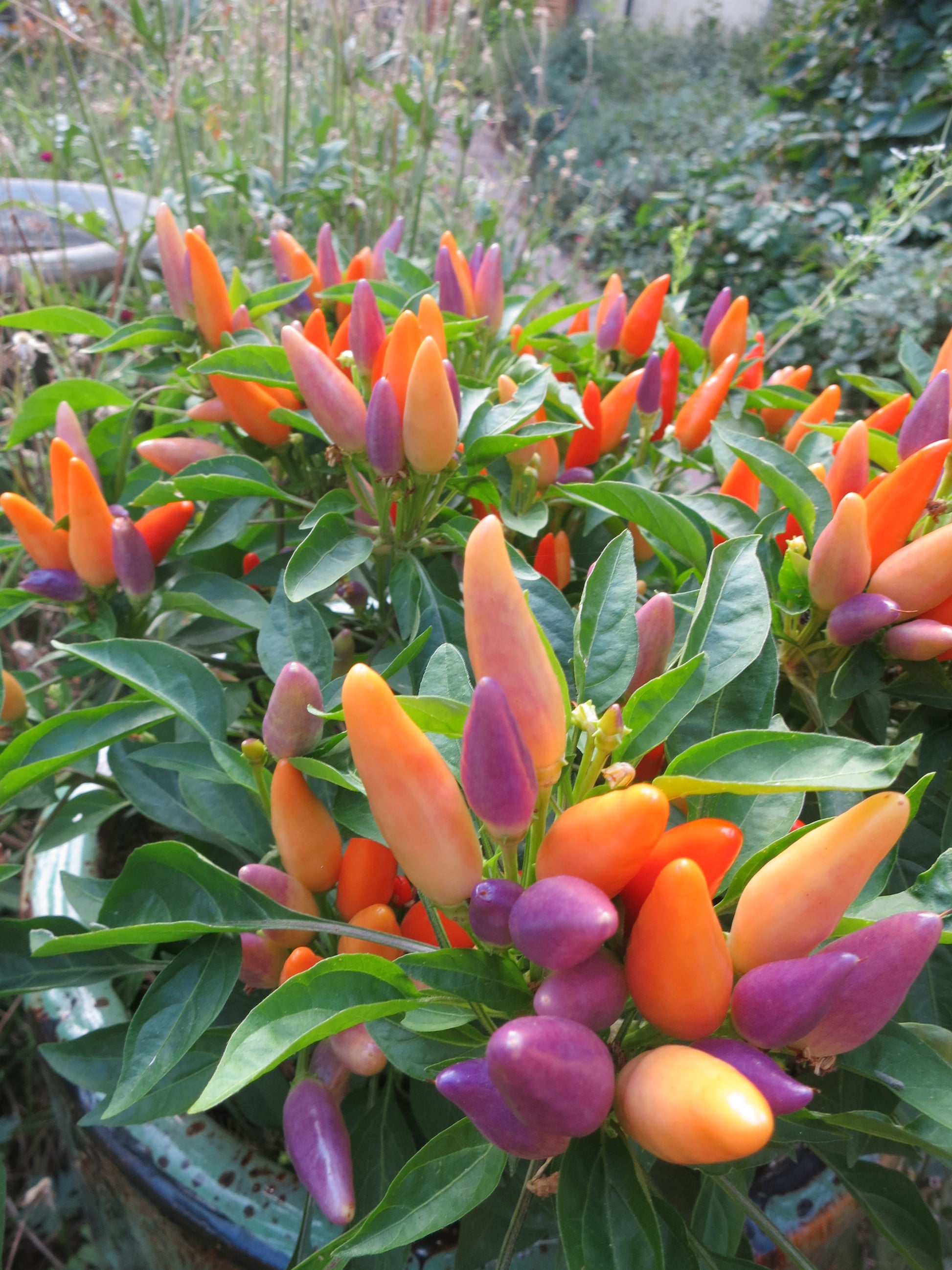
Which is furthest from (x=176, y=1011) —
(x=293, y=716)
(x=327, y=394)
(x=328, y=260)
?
(x=328, y=260)

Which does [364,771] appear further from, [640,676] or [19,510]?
[19,510]

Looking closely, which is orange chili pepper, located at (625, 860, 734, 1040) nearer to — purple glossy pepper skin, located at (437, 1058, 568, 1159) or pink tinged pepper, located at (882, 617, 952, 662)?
purple glossy pepper skin, located at (437, 1058, 568, 1159)

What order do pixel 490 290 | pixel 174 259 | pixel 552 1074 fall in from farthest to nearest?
pixel 490 290, pixel 174 259, pixel 552 1074

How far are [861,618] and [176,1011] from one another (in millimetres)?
420

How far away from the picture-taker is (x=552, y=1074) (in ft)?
0.94

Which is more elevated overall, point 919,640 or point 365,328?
point 365,328

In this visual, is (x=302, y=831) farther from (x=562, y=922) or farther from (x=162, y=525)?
(x=162, y=525)

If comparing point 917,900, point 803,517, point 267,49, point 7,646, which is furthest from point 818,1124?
point 267,49

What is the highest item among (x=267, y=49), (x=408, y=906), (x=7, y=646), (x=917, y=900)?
(x=267, y=49)

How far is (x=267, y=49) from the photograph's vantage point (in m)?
2.45

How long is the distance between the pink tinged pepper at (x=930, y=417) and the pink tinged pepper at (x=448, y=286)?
Result: 425mm

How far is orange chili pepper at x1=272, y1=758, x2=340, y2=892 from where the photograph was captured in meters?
0.46

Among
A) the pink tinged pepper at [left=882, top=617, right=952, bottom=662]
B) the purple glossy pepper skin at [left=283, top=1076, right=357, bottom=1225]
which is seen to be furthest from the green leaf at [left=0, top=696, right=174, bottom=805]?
the pink tinged pepper at [left=882, top=617, right=952, bottom=662]

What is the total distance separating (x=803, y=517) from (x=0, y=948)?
1.77ft
